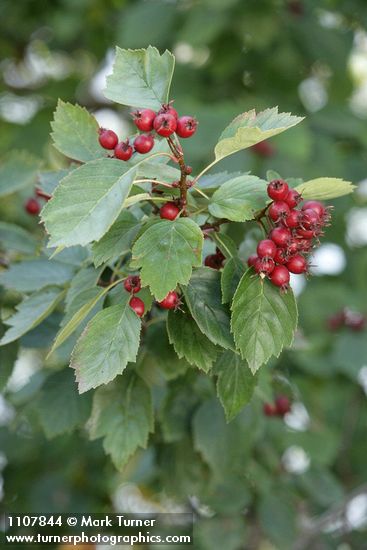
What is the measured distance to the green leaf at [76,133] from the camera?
4.48 ft

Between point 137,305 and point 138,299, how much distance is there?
0.02 m

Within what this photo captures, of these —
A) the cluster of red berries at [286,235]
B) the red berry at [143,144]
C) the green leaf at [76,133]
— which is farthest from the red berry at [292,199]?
the green leaf at [76,133]

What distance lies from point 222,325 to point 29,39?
3.72m

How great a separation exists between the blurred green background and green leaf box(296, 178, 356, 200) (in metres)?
1.07

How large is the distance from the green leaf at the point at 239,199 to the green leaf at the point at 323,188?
63 mm

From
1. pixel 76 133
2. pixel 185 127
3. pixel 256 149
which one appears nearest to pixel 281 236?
pixel 185 127

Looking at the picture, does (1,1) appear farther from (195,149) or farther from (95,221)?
(95,221)

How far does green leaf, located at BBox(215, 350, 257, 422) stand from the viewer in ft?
4.32

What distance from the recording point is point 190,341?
4.14 ft

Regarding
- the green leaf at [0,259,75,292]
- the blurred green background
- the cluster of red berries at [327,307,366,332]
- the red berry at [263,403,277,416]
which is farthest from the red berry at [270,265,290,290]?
the cluster of red berries at [327,307,366,332]

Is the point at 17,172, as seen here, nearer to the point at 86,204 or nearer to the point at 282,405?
the point at 86,204

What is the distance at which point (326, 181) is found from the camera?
1188 mm

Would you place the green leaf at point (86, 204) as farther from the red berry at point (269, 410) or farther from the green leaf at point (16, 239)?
the red berry at point (269, 410)

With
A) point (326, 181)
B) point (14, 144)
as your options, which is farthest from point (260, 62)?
point (326, 181)
